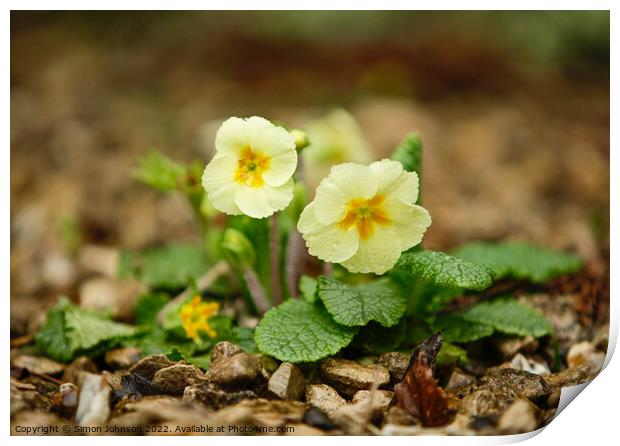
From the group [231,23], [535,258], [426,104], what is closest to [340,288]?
[535,258]

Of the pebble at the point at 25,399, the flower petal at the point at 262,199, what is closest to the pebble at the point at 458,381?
the flower petal at the point at 262,199

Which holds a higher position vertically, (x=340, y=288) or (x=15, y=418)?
(x=340, y=288)

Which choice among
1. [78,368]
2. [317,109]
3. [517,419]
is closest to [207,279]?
[78,368]

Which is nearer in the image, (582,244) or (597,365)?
(597,365)

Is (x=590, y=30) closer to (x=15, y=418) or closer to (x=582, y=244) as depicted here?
(x=582, y=244)

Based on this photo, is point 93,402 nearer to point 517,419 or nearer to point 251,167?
point 251,167

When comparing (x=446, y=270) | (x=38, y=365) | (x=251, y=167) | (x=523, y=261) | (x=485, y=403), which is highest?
(x=251, y=167)
